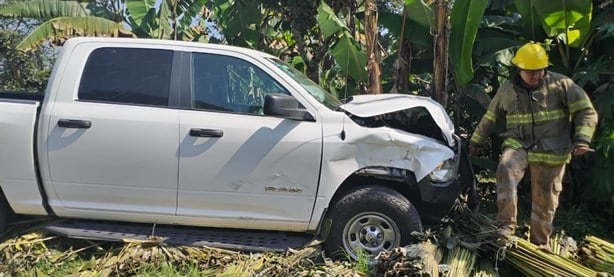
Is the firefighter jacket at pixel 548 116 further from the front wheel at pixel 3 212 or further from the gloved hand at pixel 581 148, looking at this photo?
the front wheel at pixel 3 212

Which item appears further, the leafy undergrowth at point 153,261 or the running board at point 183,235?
the running board at point 183,235

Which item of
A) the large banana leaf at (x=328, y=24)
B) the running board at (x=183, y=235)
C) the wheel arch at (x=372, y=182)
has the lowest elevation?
the running board at (x=183, y=235)

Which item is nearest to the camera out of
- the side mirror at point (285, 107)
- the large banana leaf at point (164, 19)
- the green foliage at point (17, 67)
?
the side mirror at point (285, 107)

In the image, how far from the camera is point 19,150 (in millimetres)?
4340

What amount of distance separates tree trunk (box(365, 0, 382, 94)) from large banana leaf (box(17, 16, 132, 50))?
636 cm

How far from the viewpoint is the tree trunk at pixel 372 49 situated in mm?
6391

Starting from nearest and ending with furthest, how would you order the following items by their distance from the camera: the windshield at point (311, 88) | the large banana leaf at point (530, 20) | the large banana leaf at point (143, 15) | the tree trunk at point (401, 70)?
the windshield at point (311, 88), the large banana leaf at point (530, 20), the tree trunk at point (401, 70), the large banana leaf at point (143, 15)

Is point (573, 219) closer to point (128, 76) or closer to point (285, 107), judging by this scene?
point (285, 107)

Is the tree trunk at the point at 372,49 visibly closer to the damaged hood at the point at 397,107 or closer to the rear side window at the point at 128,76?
the damaged hood at the point at 397,107

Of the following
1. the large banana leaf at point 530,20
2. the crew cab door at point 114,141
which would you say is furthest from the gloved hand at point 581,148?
the crew cab door at point 114,141

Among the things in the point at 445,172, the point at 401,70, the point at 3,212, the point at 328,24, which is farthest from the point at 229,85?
the point at 401,70

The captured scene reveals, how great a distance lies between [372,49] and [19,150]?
13.1 feet

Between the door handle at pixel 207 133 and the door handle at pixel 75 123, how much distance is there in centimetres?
86

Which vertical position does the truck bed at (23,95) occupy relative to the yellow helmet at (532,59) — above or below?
below
